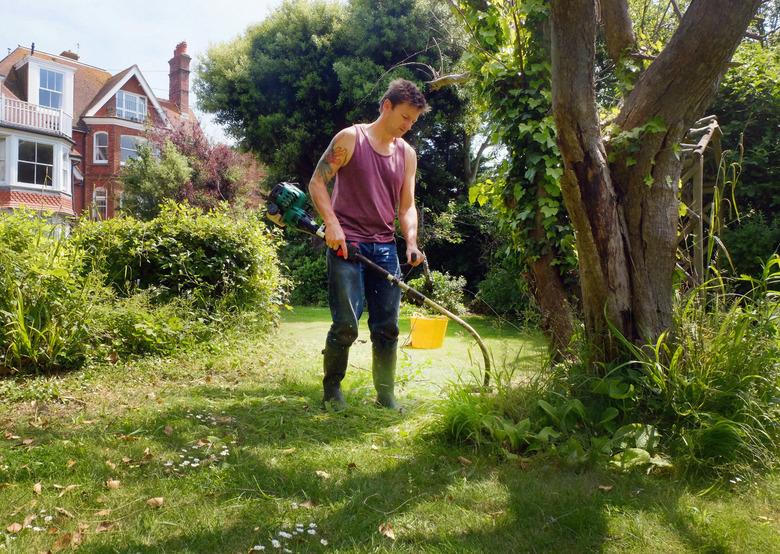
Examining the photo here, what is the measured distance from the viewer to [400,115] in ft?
11.5

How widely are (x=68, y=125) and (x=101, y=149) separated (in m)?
1.91

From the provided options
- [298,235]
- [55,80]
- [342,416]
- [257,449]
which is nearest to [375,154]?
[342,416]

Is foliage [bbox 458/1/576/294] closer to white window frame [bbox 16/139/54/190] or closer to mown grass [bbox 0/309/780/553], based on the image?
mown grass [bbox 0/309/780/553]

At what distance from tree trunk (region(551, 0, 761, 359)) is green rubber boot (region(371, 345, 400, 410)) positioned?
1.26 m

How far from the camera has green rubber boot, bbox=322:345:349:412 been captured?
3.64 metres

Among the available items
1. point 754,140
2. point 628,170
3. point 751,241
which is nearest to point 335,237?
point 628,170

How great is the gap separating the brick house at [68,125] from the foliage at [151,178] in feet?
6.22

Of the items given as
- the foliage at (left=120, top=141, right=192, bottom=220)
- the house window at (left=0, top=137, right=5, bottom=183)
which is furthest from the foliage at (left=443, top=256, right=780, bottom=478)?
the house window at (left=0, top=137, right=5, bottom=183)

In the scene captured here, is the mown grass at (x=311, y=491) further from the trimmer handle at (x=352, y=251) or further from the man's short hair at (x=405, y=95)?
the man's short hair at (x=405, y=95)

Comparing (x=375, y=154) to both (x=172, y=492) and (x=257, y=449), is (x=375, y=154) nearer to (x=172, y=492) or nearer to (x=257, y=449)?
(x=257, y=449)

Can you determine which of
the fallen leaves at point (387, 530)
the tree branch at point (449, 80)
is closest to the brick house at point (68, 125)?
the tree branch at point (449, 80)

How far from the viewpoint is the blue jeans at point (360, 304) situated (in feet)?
11.5

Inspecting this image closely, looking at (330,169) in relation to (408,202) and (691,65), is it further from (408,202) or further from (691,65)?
(691,65)

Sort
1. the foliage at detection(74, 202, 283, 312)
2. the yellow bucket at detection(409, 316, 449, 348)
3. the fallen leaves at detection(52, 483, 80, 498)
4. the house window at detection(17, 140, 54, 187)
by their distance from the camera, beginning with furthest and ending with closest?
1. the house window at detection(17, 140, 54, 187)
2. the yellow bucket at detection(409, 316, 449, 348)
3. the foliage at detection(74, 202, 283, 312)
4. the fallen leaves at detection(52, 483, 80, 498)
